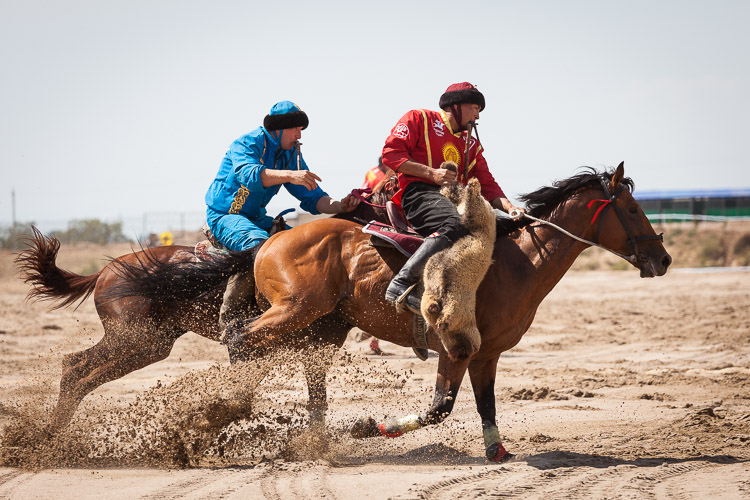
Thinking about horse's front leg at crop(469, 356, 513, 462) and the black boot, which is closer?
the black boot

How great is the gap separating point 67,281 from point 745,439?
17.5ft

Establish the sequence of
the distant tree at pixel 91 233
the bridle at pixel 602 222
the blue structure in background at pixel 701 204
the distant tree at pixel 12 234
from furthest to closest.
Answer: the blue structure in background at pixel 701 204, the distant tree at pixel 91 233, the distant tree at pixel 12 234, the bridle at pixel 602 222

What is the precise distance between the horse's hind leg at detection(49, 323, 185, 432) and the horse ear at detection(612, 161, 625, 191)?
138 inches

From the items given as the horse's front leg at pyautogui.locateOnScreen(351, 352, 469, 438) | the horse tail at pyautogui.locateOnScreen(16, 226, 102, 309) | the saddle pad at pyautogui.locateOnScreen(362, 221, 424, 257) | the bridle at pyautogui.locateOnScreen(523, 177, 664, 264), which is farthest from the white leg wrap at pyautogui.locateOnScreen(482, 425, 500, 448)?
the horse tail at pyautogui.locateOnScreen(16, 226, 102, 309)

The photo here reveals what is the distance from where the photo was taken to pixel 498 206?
5652 millimetres

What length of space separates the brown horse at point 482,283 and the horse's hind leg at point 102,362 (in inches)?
37.9

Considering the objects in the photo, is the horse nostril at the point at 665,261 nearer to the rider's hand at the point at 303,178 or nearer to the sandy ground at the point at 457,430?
the sandy ground at the point at 457,430

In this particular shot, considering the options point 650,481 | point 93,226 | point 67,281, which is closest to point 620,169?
point 650,481

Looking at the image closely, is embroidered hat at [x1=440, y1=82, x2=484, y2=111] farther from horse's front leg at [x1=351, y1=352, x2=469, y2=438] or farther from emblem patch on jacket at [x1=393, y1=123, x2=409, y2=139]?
horse's front leg at [x1=351, y1=352, x2=469, y2=438]

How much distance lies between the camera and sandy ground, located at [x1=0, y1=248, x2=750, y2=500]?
4.42 metres

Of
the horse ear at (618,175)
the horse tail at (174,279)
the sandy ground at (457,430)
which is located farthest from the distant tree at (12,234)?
the horse ear at (618,175)

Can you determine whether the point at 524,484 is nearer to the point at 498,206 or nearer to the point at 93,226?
the point at 498,206

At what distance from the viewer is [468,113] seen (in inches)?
209

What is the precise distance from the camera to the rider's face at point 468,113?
529cm
